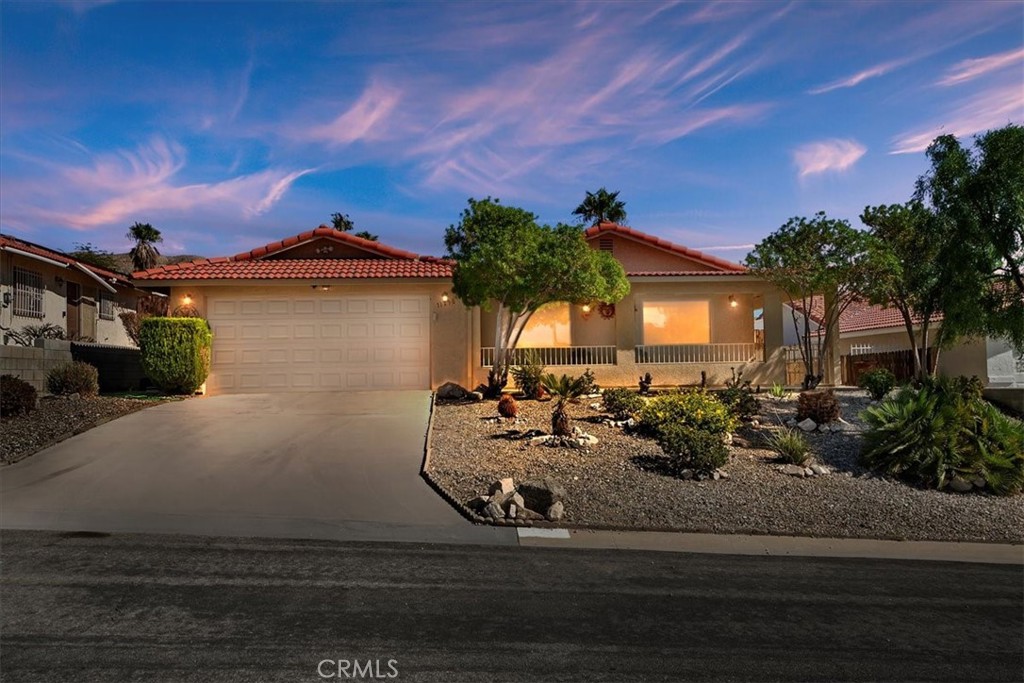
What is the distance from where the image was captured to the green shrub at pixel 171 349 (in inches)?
584

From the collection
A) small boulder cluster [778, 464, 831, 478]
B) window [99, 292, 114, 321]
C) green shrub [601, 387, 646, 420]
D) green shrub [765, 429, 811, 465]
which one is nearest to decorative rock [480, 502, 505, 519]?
small boulder cluster [778, 464, 831, 478]

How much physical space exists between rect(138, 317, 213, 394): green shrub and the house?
114 centimetres

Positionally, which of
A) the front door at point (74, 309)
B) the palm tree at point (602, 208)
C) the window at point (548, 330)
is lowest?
the window at point (548, 330)

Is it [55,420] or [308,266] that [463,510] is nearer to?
[55,420]

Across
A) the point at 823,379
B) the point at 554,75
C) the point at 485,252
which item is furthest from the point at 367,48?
the point at 823,379

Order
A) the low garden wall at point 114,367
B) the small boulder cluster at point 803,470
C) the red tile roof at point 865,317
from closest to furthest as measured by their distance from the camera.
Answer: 1. the small boulder cluster at point 803,470
2. the low garden wall at point 114,367
3. the red tile roof at point 865,317

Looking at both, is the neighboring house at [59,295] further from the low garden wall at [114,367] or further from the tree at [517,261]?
the tree at [517,261]

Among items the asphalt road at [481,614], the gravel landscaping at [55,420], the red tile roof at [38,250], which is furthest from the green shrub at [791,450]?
the red tile roof at [38,250]

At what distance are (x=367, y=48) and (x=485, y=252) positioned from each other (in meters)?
4.55

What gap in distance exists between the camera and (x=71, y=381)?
1388 cm

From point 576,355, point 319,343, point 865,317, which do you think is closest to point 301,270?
point 319,343

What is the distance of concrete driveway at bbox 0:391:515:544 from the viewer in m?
7.03

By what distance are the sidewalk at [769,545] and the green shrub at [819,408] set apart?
4.52 meters

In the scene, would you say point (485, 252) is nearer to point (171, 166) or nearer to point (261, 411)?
point (261, 411)
